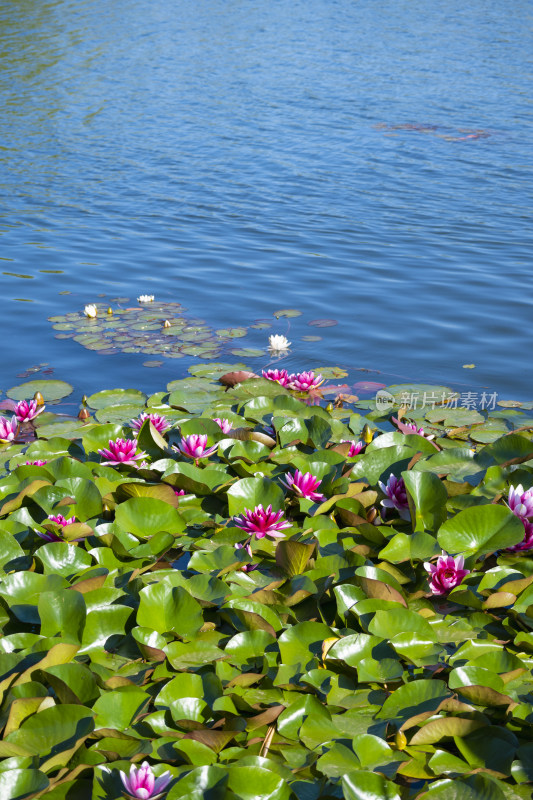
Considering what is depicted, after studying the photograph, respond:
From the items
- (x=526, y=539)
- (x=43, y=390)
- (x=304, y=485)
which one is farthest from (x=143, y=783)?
(x=43, y=390)

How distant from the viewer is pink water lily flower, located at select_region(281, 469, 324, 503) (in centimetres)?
263

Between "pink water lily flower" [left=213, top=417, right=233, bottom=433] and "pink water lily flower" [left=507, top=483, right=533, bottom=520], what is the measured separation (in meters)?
1.20

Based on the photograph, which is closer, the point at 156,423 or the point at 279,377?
the point at 156,423

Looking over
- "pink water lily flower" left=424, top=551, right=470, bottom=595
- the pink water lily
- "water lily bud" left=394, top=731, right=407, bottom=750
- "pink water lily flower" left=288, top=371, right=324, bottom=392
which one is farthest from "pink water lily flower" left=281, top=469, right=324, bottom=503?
"pink water lily flower" left=288, top=371, right=324, bottom=392

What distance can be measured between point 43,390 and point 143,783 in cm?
290

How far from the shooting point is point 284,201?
8.38m

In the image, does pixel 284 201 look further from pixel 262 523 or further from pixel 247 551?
pixel 247 551

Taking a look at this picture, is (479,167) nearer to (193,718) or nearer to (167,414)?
(167,414)

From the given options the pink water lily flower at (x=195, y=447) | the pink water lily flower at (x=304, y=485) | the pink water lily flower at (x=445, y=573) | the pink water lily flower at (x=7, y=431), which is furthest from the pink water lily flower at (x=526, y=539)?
the pink water lily flower at (x=7, y=431)

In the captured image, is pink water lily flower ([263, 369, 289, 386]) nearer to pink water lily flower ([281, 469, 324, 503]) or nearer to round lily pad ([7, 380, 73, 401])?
round lily pad ([7, 380, 73, 401])

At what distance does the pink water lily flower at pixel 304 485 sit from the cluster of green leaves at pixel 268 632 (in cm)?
4

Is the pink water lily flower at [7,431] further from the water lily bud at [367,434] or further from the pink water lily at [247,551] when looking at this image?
the water lily bud at [367,434]

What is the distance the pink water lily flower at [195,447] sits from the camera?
2.90m

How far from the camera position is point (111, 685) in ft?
6.08
